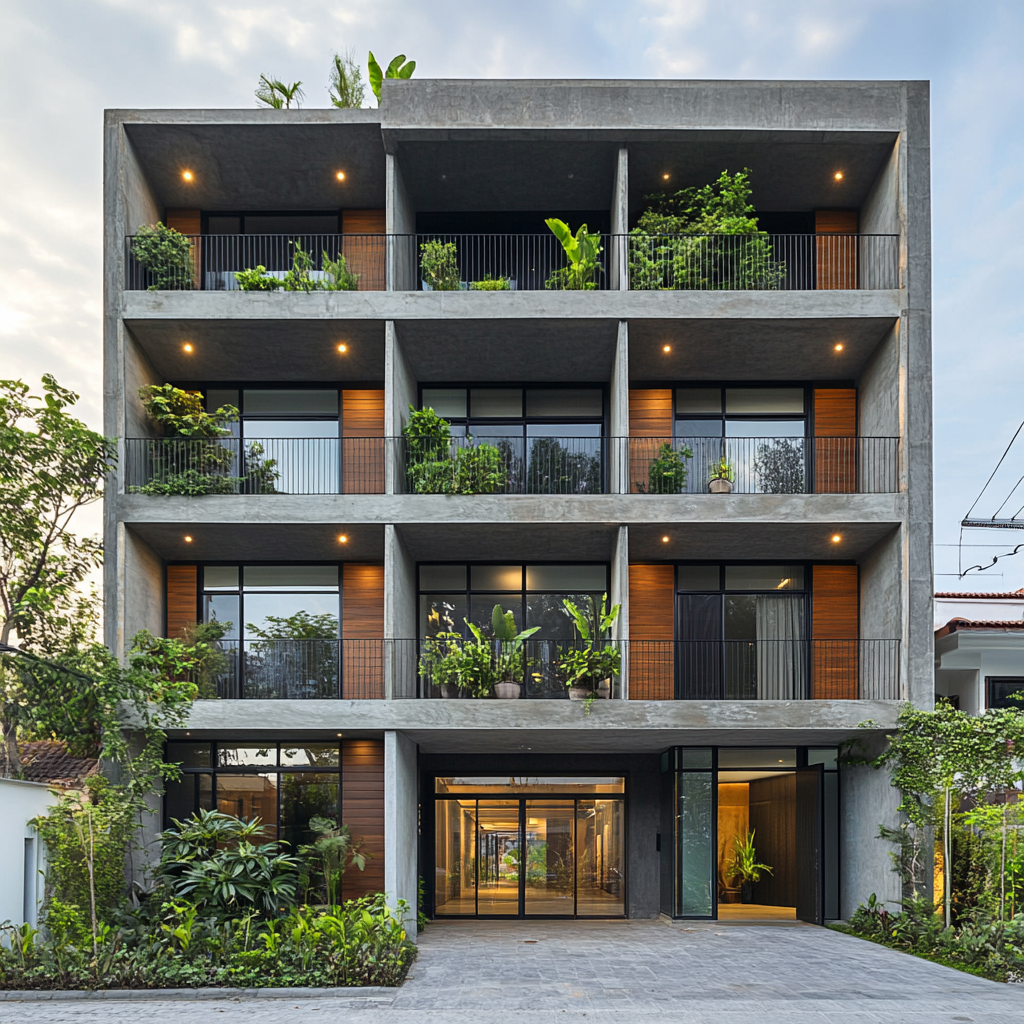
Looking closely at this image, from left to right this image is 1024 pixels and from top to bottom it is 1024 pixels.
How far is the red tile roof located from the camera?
16.2 m

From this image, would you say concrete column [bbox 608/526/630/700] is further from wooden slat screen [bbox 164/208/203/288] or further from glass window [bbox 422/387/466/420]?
wooden slat screen [bbox 164/208/203/288]

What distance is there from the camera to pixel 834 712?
14.4m

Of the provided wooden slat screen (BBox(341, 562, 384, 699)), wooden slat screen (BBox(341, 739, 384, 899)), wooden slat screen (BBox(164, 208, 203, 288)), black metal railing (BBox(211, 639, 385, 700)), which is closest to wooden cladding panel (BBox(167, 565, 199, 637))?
black metal railing (BBox(211, 639, 385, 700))

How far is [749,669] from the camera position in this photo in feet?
53.3

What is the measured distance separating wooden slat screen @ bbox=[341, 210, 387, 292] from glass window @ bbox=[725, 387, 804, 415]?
22.9 ft

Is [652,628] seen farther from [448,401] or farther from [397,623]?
[448,401]

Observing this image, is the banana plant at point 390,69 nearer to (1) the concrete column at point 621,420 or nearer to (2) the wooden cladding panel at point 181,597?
(1) the concrete column at point 621,420

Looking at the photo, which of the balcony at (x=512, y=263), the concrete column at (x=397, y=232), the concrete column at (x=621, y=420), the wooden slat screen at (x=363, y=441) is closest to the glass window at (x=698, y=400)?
the balcony at (x=512, y=263)

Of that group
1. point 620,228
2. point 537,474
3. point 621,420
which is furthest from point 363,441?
point 620,228

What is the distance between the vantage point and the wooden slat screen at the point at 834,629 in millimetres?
16188

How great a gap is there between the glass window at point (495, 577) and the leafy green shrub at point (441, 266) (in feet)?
17.1

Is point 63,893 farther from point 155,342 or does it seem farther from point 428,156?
point 428,156

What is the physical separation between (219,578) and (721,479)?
9410 mm

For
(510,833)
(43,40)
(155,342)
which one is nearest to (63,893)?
(510,833)
